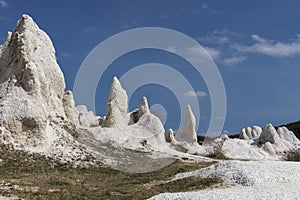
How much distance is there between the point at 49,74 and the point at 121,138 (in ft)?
35.1

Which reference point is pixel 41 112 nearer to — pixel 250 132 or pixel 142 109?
pixel 142 109

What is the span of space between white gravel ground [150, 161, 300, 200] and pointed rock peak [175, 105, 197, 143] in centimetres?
3459

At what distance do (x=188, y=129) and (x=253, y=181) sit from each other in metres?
39.9

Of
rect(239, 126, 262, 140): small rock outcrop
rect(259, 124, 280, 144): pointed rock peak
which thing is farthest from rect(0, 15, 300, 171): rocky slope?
rect(239, 126, 262, 140): small rock outcrop

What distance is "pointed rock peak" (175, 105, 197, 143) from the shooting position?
197ft

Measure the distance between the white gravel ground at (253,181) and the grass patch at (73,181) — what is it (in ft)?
3.80

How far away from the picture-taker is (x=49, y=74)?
123 ft

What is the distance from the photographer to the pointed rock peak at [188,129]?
60156mm

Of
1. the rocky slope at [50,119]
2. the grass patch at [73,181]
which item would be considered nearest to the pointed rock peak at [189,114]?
the rocky slope at [50,119]

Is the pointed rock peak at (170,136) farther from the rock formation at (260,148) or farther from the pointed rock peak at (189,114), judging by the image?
the rock formation at (260,148)

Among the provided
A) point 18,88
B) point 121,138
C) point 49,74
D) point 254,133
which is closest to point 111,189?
point 18,88

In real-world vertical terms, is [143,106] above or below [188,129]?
above

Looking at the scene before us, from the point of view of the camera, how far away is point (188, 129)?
199 ft

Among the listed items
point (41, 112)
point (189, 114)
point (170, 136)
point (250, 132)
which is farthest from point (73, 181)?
point (250, 132)
